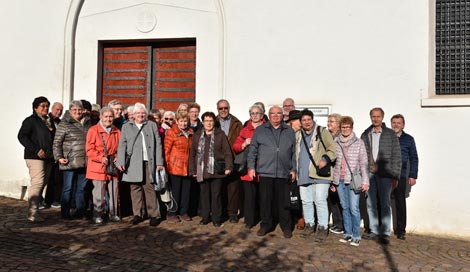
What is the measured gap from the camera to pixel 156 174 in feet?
20.8

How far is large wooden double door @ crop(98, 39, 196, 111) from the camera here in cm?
852

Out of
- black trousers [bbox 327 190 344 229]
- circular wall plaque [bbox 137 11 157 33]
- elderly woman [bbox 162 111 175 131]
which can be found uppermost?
circular wall plaque [bbox 137 11 157 33]

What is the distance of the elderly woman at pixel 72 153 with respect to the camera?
21.1 ft

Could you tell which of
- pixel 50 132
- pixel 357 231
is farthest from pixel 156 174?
pixel 357 231

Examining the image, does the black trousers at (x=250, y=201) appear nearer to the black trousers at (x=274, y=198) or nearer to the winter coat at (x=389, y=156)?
the black trousers at (x=274, y=198)

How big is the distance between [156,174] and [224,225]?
138 centimetres

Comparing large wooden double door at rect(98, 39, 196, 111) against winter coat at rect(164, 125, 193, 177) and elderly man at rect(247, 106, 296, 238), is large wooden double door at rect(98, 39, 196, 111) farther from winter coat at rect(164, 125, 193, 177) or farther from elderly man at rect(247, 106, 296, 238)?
elderly man at rect(247, 106, 296, 238)

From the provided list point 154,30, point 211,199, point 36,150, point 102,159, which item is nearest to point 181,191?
point 211,199

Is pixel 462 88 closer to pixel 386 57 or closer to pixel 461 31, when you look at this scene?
pixel 461 31

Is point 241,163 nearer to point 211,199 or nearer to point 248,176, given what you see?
point 248,176

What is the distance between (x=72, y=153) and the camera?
21.1 ft

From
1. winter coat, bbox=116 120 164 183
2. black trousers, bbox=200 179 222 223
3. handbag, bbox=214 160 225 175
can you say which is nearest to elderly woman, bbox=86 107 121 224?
winter coat, bbox=116 120 164 183

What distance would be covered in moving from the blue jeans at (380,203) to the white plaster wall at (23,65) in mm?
6443

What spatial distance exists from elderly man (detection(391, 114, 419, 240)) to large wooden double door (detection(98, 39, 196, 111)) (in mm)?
4018
